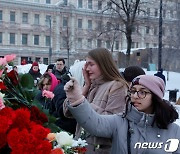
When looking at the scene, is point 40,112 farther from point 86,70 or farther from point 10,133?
point 86,70

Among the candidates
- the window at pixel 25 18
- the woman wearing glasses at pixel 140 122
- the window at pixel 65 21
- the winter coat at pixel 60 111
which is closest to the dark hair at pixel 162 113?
the woman wearing glasses at pixel 140 122

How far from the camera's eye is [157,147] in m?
2.51

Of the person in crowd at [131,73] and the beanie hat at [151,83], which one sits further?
the person in crowd at [131,73]

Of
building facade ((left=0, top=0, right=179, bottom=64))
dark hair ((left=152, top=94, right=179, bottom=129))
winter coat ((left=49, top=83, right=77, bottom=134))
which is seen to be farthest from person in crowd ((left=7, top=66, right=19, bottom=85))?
building facade ((left=0, top=0, right=179, bottom=64))

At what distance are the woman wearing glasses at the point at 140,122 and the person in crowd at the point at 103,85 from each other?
363 mm

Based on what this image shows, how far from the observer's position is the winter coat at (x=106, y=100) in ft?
9.71

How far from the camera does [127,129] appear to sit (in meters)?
2.57

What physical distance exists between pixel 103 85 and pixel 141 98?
59 centimetres

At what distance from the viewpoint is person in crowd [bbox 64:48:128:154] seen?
9.82ft

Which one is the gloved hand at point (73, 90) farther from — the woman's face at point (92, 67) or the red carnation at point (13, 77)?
the woman's face at point (92, 67)

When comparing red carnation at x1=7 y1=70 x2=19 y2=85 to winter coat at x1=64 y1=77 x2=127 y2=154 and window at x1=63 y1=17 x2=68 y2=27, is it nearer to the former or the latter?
winter coat at x1=64 y1=77 x2=127 y2=154

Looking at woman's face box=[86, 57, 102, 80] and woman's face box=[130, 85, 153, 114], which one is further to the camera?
woman's face box=[86, 57, 102, 80]

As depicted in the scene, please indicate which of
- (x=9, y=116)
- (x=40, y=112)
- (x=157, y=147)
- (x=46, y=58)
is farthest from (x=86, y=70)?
(x=46, y=58)

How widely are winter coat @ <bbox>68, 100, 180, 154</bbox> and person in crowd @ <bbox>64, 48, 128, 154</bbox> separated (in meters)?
0.35
